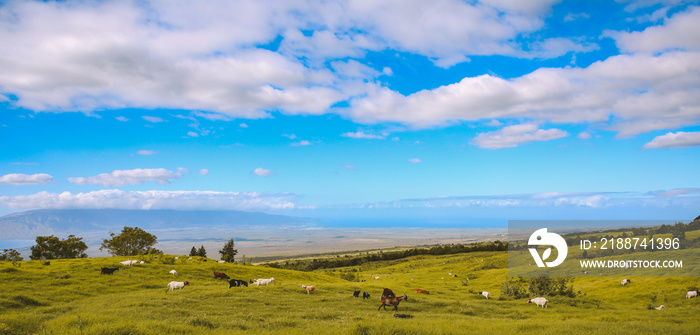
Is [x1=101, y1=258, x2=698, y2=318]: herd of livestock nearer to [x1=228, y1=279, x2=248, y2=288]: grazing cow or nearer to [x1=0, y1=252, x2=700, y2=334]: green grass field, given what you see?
[x1=228, y1=279, x2=248, y2=288]: grazing cow

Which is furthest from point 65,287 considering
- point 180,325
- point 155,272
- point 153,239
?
point 153,239

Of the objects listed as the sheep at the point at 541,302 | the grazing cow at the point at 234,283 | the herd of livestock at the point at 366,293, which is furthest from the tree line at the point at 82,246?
the sheep at the point at 541,302

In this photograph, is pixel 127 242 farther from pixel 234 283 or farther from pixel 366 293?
pixel 366 293

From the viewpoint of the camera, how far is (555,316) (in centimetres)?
1819

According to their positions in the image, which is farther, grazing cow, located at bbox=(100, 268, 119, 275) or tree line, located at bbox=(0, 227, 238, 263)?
tree line, located at bbox=(0, 227, 238, 263)

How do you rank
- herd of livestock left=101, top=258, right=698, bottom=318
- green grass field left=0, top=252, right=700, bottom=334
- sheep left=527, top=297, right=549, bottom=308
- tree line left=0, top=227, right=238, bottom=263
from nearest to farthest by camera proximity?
green grass field left=0, top=252, right=700, bottom=334, herd of livestock left=101, top=258, right=698, bottom=318, sheep left=527, top=297, right=549, bottom=308, tree line left=0, top=227, right=238, bottom=263

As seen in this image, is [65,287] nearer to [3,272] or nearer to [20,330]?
[3,272]

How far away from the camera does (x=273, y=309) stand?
58.1 ft

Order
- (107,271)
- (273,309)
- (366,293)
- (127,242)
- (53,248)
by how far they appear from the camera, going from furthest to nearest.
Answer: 1. (127,242)
2. (53,248)
3. (107,271)
4. (366,293)
5. (273,309)

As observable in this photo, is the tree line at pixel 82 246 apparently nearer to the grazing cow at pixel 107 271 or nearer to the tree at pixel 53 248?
the tree at pixel 53 248

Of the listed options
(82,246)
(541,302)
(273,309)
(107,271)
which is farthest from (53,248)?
(541,302)

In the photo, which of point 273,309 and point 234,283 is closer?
point 273,309

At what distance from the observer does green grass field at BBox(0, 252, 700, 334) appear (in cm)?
1205

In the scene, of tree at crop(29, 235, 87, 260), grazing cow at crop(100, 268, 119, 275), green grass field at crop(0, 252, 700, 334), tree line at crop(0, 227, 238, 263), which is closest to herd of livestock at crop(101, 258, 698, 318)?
grazing cow at crop(100, 268, 119, 275)
